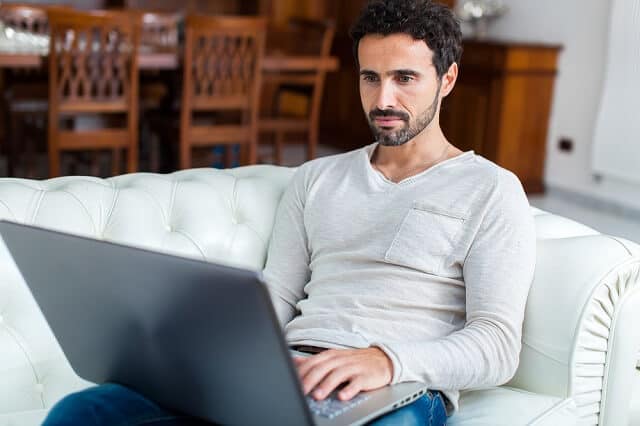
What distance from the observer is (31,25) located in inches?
182

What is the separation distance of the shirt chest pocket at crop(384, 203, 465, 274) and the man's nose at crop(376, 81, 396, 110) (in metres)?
0.19

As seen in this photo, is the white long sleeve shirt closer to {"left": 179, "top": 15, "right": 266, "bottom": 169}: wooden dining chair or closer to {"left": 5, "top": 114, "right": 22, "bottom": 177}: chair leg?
{"left": 179, "top": 15, "right": 266, "bottom": 169}: wooden dining chair

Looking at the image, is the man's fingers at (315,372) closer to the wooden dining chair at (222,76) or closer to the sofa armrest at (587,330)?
the sofa armrest at (587,330)

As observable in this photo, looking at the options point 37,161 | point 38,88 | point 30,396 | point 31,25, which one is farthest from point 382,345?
point 37,161

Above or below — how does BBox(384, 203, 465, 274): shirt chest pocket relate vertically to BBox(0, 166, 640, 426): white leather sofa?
above

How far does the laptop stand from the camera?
3.15ft

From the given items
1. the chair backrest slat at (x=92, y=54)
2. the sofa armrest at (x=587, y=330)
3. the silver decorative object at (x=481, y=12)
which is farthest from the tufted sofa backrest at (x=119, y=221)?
the silver decorative object at (x=481, y=12)

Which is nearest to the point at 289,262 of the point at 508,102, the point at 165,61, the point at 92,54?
the point at 92,54

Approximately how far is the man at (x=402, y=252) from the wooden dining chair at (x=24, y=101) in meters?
2.82

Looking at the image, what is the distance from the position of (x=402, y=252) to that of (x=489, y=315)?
0.19 metres

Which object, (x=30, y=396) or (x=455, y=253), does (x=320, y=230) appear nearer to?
(x=455, y=253)

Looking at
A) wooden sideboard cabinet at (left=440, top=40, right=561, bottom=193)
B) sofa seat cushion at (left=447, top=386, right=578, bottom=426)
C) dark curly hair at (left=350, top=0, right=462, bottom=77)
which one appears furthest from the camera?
wooden sideboard cabinet at (left=440, top=40, right=561, bottom=193)

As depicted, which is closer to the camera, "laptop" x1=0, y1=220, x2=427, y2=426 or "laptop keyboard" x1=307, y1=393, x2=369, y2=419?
"laptop" x1=0, y1=220, x2=427, y2=426

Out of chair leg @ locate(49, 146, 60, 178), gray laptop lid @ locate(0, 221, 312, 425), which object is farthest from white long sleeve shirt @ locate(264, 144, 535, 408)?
chair leg @ locate(49, 146, 60, 178)
